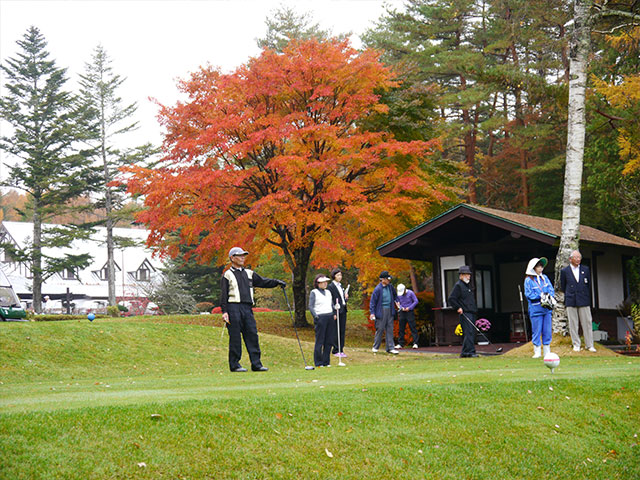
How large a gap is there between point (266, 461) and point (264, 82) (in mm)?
18460

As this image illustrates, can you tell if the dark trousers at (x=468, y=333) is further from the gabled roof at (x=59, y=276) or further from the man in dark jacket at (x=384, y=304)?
the gabled roof at (x=59, y=276)

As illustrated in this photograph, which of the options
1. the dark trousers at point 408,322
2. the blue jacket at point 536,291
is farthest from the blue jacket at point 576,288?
the dark trousers at point 408,322

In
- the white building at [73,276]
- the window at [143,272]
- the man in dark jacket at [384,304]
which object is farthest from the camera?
the window at [143,272]

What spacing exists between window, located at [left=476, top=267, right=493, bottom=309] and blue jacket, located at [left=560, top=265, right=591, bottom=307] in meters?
8.05

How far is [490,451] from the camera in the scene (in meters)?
7.75

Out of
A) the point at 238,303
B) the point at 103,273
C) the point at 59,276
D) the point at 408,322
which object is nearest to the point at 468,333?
the point at 408,322

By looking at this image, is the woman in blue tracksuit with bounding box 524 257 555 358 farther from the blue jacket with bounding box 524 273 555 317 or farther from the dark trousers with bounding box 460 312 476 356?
the dark trousers with bounding box 460 312 476 356

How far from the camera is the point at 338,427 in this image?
743cm

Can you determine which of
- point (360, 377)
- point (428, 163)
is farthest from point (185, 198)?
point (360, 377)

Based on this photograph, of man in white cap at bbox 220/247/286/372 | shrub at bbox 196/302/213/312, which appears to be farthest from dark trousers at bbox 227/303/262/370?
shrub at bbox 196/302/213/312

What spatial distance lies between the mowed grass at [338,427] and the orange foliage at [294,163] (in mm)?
11964

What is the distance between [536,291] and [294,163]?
9987 millimetres

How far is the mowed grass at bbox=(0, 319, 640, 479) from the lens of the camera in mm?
6195

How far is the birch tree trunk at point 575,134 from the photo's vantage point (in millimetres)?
17234
